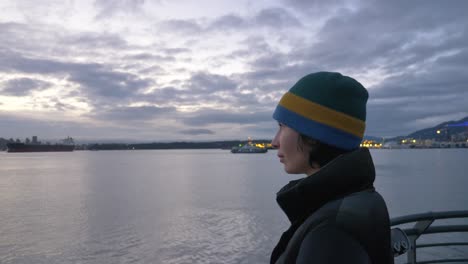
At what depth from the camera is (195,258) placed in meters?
13.4

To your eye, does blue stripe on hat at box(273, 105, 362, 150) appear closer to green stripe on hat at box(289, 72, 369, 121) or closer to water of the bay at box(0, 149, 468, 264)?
green stripe on hat at box(289, 72, 369, 121)

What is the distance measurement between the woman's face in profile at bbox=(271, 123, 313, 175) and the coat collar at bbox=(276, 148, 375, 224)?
0.14 meters

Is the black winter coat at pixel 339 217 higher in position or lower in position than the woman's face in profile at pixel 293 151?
lower

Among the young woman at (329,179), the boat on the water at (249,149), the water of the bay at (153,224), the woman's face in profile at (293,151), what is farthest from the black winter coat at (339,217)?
the boat on the water at (249,149)

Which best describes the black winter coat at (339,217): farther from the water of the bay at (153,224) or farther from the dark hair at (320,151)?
the water of the bay at (153,224)

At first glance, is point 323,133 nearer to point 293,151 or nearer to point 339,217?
point 293,151

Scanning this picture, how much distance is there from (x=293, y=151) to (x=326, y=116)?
187 millimetres

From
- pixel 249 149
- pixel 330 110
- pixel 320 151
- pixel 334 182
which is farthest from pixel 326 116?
pixel 249 149

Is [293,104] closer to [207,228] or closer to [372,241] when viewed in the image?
[372,241]

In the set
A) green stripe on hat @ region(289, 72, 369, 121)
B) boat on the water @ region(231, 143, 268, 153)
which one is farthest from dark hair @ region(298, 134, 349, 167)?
boat on the water @ region(231, 143, 268, 153)

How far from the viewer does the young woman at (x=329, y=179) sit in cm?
115

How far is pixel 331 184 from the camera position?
4.37 ft

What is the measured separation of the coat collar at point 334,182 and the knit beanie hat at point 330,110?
0.09 m

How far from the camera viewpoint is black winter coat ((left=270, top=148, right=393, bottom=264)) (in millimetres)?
1134
